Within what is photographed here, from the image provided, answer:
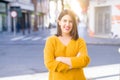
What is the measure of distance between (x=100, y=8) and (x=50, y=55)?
28.3 metres

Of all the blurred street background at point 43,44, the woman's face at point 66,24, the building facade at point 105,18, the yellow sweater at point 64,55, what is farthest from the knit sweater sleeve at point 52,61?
the building facade at point 105,18

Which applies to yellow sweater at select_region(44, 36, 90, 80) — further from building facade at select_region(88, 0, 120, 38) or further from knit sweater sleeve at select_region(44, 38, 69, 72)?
building facade at select_region(88, 0, 120, 38)

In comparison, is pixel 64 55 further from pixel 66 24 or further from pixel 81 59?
pixel 66 24

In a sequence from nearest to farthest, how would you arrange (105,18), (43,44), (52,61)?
(52,61) < (43,44) < (105,18)

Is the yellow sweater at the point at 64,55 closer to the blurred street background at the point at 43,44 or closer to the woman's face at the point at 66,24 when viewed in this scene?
the woman's face at the point at 66,24

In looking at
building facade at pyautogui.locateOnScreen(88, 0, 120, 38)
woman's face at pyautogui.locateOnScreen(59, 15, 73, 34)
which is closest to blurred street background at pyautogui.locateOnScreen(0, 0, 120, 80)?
building facade at pyautogui.locateOnScreen(88, 0, 120, 38)

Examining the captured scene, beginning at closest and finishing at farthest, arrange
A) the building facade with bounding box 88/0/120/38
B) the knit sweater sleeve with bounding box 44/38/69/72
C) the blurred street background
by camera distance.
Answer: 1. the knit sweater sleeve with bounding box 44/38/69/72
2. the blurred street background
3. the building facade with bounding box 88/0/120/38

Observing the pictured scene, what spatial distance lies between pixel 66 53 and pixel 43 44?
1911 centimetres

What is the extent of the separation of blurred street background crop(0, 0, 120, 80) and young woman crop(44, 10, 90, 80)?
1.06 feet

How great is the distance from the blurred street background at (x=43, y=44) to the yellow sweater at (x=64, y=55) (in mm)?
459

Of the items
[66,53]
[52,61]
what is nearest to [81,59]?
[66,53]

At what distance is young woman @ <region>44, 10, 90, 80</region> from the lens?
8.39 ft

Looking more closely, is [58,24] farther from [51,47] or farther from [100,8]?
[100,8]

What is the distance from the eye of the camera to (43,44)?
21.6 meters
